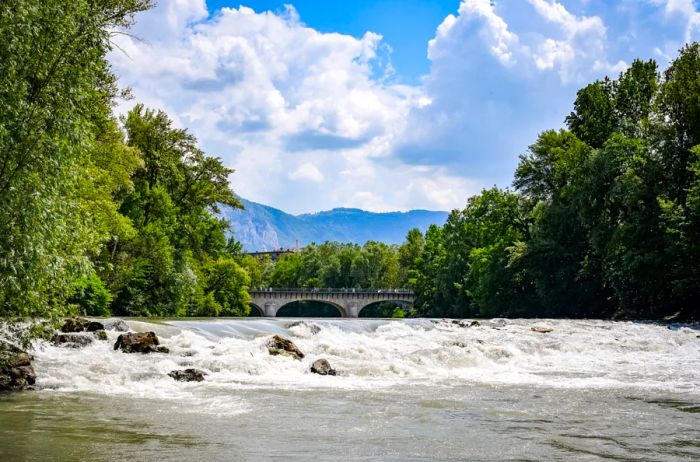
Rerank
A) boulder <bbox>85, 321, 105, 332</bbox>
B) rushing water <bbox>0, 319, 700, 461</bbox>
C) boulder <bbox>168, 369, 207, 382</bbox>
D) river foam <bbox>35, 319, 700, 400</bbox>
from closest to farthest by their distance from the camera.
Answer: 1. rushing water <bbox>0, 319, 700, 461</bbox>
2. river foam <bbox>35, 319, 700, 400</bbox>
3. boulder <bbox>168, 369, 207, 382</bbox>
4. boulder <bbox>85, 321, 105, 332</bbox>

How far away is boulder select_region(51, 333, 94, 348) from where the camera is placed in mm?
19938

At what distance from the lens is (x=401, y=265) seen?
5002 inches

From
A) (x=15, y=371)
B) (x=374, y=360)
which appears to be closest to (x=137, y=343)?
(x=15, y=371)

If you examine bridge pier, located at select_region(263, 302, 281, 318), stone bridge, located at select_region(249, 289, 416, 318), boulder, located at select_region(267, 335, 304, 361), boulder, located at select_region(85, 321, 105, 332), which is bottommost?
boulder, located at select_region(267, 335, 304, 361)

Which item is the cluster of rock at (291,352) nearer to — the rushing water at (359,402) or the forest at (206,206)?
the rushing water at (359,402)

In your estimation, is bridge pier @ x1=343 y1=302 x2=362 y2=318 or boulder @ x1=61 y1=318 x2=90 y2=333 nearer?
boulder @ x1=61 y1=318 x2=90 y2=333

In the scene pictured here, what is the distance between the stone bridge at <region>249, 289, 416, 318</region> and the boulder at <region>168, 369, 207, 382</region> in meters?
74.8

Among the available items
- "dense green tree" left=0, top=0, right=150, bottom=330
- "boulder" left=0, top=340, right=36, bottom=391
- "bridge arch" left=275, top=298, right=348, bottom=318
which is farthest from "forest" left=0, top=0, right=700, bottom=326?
"bridge arch" left=275, top=298, right=348, bottom=318

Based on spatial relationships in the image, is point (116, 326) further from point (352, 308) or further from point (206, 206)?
point (352, 308)

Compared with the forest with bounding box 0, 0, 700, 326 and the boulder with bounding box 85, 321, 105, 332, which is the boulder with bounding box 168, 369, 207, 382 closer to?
the forest with bounding box 0, 0, 700, 326

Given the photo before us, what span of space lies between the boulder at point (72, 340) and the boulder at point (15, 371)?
3511mm

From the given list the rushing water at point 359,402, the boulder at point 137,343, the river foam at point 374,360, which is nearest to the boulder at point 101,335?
the river foam at point 374,360

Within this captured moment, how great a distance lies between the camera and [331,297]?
329 ft

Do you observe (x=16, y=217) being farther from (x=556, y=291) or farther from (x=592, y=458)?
(x=556, y=291)
